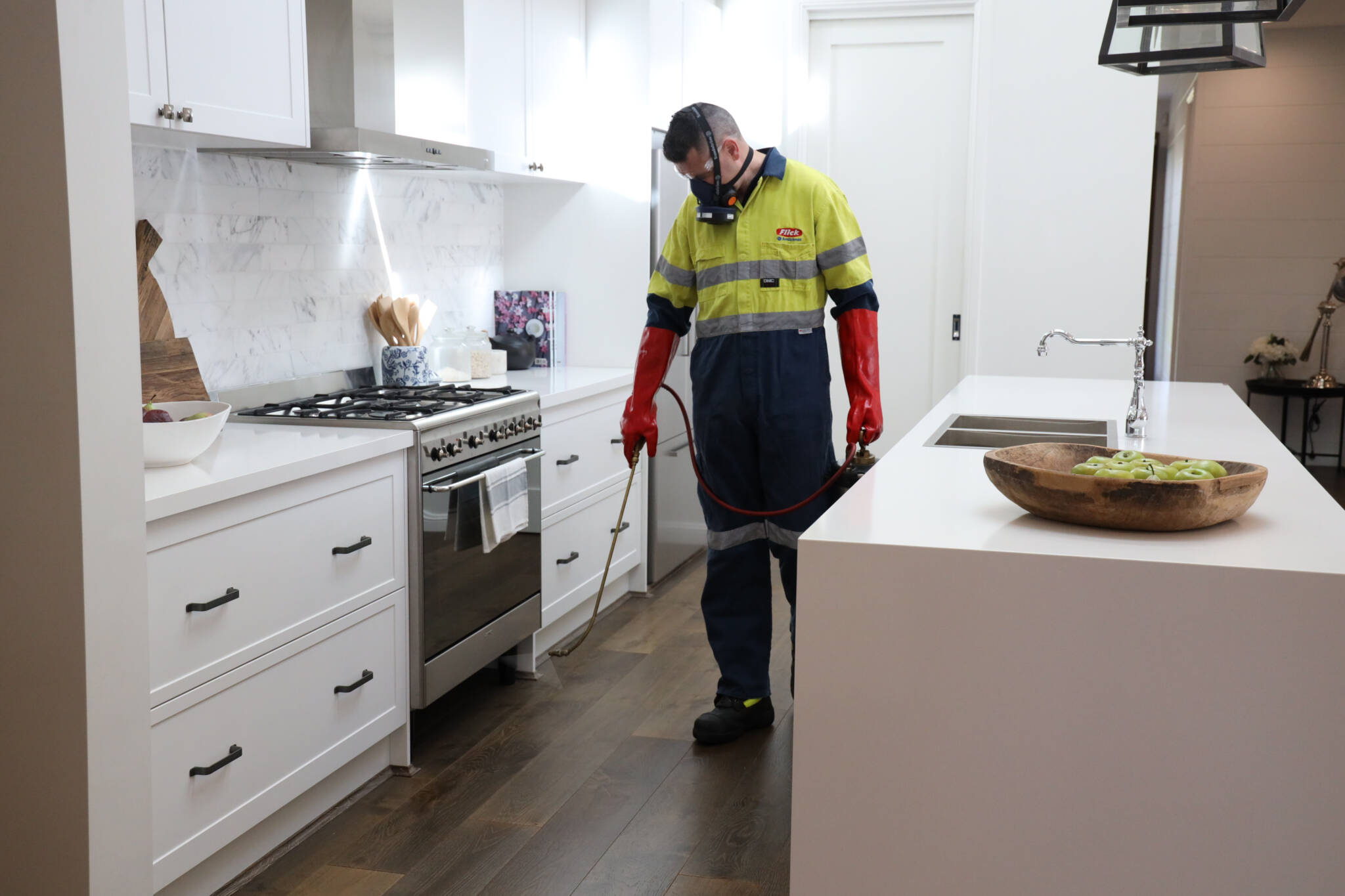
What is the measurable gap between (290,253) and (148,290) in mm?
649

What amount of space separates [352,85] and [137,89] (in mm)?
687

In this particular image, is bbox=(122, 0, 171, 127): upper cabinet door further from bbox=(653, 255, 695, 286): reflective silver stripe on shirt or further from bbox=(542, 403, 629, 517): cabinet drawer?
bbox=(542, 403, 629, 517): cabinet drawer

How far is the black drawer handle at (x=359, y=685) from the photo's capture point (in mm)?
2529

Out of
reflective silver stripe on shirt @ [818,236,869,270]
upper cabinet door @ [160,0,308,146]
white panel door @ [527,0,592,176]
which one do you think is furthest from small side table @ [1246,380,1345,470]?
upper cabinet door @ [160,0,308,146]

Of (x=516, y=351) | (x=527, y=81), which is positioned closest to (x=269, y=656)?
(x=516, y=351)

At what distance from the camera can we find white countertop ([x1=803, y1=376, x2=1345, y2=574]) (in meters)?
1.56

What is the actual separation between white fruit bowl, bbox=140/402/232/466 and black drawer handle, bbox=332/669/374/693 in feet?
1.92

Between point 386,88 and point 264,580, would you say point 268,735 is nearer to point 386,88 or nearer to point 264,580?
point 264,580

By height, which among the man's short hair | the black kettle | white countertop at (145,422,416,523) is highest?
the man's short hair

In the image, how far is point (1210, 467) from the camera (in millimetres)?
1729

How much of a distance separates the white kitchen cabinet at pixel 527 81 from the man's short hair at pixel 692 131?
33.6 inches

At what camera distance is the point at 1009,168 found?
4867mm

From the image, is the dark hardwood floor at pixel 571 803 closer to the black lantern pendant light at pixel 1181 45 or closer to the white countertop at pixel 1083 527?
the white countertop at pixel 1083 527

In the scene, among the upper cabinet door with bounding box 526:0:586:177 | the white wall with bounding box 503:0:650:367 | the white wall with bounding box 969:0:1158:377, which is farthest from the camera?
the white wall with bounding box 969:0:1158:377
